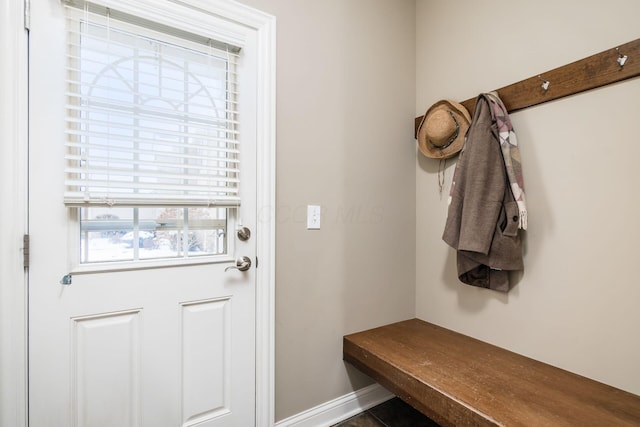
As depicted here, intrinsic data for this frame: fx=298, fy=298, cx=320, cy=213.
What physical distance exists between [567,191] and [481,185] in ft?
1.06

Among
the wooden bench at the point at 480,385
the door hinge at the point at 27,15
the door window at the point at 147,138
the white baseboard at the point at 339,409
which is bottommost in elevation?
the white baseboard at the point at 339,409

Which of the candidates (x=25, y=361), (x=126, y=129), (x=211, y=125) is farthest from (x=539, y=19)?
(x=25, y=361)

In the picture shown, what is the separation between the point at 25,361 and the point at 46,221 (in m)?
0.46

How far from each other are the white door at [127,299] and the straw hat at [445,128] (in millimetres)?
982

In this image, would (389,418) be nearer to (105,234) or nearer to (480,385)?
(480,385)

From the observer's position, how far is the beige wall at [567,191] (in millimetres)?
1097

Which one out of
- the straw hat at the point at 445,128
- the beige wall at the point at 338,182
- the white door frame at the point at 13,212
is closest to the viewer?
the white door frame at the point at 13,212

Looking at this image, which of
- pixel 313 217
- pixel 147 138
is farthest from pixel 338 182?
pixel 147 138

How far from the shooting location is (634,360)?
1.08 meters

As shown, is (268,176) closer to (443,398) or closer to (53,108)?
(53,108)

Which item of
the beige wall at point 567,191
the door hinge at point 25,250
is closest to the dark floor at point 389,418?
the beige wall at point 567,191

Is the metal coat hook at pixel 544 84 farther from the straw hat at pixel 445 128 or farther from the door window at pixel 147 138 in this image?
the door window at pixel 147 138

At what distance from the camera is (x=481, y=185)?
4.42ft

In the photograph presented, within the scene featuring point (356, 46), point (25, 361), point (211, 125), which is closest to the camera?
point (25, 361)
